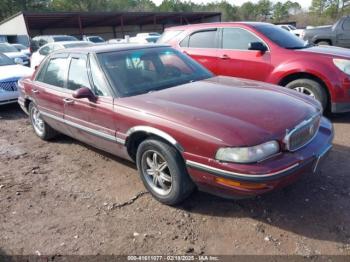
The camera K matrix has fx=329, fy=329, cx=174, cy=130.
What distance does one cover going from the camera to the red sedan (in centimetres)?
277

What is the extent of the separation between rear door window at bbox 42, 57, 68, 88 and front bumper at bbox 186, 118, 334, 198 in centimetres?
246

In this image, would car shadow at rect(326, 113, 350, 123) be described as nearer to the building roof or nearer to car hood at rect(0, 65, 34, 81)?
car hood at rect(0, 65, 34, 81)

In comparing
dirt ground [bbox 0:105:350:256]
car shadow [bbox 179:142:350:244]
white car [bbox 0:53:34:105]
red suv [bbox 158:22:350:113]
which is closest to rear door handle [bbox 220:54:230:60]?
red suv [bbox 158:22:350:113]

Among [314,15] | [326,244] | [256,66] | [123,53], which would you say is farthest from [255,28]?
[314,15]

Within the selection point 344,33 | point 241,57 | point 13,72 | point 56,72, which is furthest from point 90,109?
point 344,33

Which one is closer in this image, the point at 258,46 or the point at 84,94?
the point at 84,94

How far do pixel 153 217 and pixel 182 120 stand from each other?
105 centimetres

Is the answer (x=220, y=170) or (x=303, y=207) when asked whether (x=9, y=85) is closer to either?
(x=220, y=170)

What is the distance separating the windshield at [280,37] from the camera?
6.10m

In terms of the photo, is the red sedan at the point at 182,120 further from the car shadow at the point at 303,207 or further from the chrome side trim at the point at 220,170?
the car shadow at the point at 303,207

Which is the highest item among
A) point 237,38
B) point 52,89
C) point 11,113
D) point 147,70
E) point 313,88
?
point 237,38

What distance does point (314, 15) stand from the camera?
200ft

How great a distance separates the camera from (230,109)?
313cm

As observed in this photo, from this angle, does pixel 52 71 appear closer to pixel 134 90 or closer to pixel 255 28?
pixel 134 90
